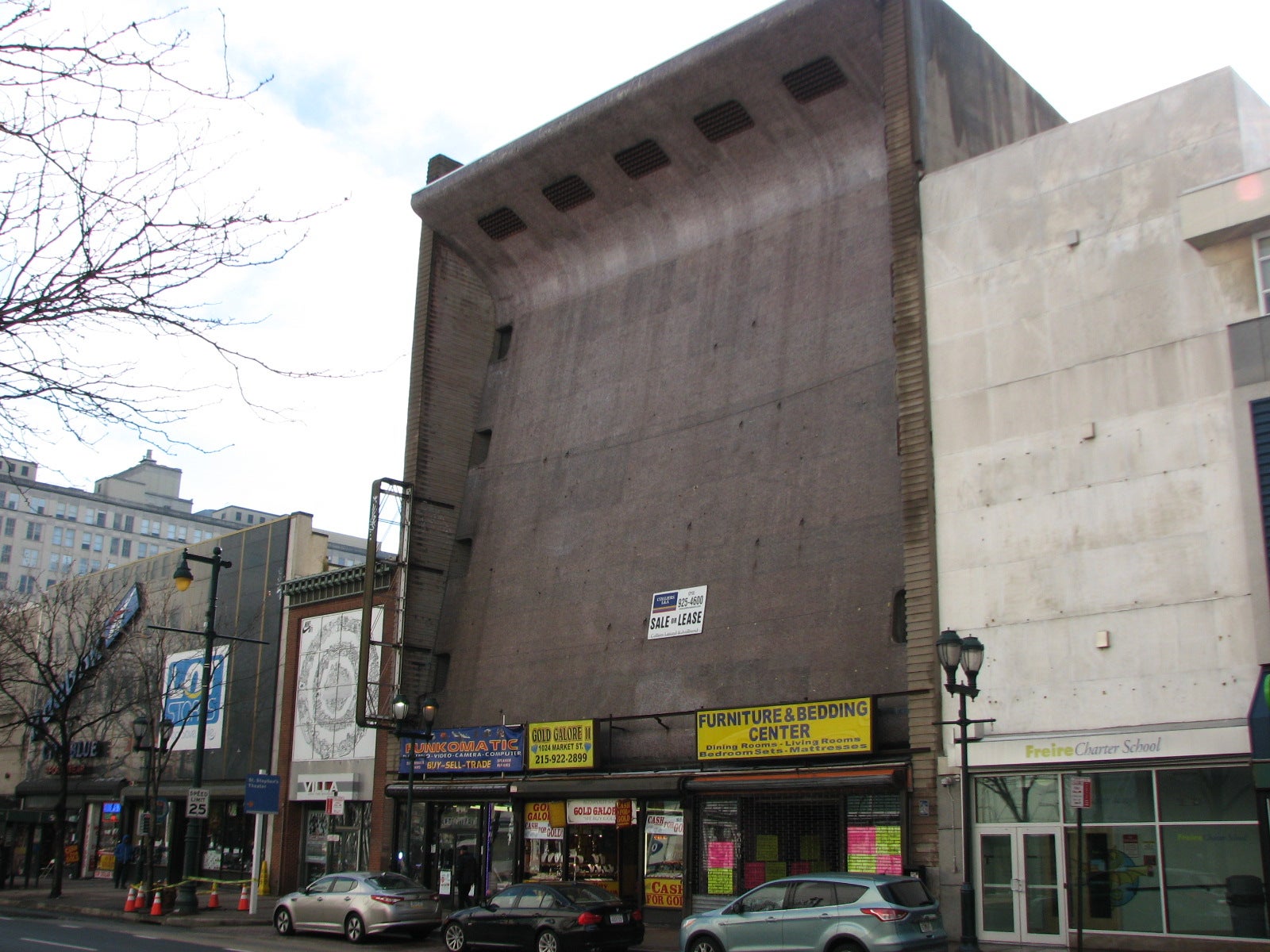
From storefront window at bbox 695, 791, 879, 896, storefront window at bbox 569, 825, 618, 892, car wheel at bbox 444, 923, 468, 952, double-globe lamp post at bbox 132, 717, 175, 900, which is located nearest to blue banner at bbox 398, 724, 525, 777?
storefront window at bbox 569, 825, 618, 892

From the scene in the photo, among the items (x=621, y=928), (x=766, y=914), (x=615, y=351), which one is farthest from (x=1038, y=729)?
(x=615, y=351)

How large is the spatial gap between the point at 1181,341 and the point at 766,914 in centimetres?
1203

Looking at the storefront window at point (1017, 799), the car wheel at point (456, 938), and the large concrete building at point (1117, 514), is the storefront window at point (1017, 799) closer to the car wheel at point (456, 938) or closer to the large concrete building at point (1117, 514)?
the large concrete building at point (1117, 514)

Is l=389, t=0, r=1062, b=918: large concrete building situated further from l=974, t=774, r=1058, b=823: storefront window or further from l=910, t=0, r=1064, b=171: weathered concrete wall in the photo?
l=974, t=774, r=1058, b=823: storefront window

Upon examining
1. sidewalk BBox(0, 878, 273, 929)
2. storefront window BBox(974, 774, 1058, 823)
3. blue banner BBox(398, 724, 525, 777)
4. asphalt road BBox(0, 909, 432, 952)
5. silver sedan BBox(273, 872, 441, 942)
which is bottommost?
sidewalk BBox(0, 878, 273, 929)

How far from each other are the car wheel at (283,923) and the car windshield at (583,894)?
7716mm

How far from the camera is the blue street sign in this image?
28.9 metres

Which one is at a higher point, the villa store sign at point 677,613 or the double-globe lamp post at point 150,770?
the villa store sign at point 677,613

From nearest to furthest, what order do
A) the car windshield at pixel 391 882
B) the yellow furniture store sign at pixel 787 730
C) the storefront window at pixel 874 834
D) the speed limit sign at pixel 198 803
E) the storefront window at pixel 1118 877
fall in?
the storefront window at pixel 1118 877 < the storefront window at pixel 874 834 < the yellow furniture store sign at pixel 787 730 < the car windshield at pixel 391 882 < the speed limit sign at pixel 198 803

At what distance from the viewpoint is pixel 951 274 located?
78.3 feet

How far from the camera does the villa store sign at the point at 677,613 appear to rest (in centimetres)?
2736

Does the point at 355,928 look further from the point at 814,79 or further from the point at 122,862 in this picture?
the point at 814,79

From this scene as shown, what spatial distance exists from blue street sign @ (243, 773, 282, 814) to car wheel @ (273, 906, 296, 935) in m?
3.99

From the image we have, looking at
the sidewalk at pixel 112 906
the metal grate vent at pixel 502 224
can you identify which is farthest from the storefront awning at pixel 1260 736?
→ the metal grate vent at pixel 502 224
